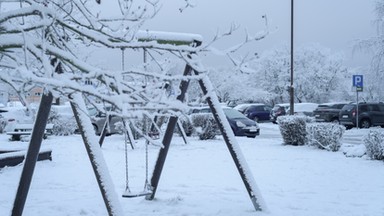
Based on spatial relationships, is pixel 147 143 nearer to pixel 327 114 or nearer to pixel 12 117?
pixel 12 117

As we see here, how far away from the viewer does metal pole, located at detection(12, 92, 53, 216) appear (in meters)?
4.88

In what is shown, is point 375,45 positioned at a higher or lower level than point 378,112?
higher

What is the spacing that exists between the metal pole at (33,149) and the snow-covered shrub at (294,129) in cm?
1066

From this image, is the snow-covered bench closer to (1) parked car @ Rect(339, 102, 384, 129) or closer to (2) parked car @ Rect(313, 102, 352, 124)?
(1) parked car @ Rect(339, 102, 384, 129)

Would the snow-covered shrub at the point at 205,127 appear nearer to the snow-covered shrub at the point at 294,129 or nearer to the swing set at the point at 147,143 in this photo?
the snow-covered shrub at the point at 294,129

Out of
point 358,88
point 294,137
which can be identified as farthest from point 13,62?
point 358,88

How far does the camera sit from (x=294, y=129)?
48.6ft

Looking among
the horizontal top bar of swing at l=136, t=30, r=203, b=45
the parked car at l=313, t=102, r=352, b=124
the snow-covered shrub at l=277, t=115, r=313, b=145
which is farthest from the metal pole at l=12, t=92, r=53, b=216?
the parked car at l=313, t=102, r=352, b=124

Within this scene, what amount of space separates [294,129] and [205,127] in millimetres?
3714

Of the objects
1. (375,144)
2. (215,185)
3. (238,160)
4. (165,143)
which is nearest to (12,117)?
(215,185)

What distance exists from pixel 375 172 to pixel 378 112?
1850 centimetres

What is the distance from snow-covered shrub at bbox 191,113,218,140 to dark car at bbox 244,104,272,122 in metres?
19.7

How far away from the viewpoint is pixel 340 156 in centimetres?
1220

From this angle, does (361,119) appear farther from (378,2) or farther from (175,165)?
(175,165)
